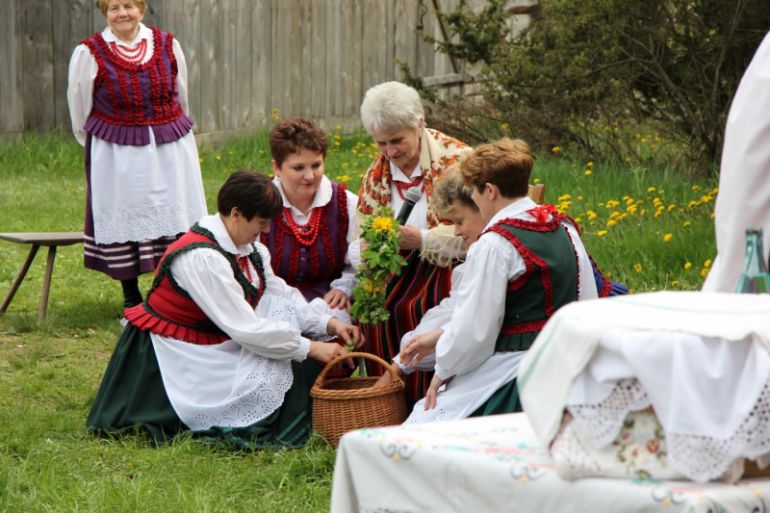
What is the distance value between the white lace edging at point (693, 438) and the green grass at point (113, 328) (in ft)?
7.03

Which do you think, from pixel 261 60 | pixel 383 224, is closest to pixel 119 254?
pixel 383 224

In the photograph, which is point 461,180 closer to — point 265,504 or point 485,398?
point 485,398

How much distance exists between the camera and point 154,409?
5.00m

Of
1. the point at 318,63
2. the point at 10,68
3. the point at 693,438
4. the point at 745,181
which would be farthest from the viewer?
the point at 318,63

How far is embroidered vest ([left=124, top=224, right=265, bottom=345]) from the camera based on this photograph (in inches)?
194

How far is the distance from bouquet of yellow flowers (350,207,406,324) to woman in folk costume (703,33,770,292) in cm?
208

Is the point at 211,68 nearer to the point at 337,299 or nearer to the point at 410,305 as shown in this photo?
the point at 337,299

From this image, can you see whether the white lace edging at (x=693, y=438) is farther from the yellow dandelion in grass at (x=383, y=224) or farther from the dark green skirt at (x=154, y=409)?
the dark green skirt at (x=154, y=409)

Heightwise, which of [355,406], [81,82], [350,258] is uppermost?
[81,82]

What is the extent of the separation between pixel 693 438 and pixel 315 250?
3.44m

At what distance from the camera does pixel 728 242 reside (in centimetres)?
277

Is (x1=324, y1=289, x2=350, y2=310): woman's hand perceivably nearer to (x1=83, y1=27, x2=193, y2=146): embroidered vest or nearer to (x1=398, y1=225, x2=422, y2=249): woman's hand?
(x1=398, y1=225, x2=422, y2=249): woman's hand

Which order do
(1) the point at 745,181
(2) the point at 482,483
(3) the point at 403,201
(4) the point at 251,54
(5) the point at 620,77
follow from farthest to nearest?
(4) the point at 251,54 < (5) the point at 620,77 < (3) the point at 403,201 < (1) the point at 745,181 < (2) the point at 482,483

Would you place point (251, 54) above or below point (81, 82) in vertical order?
below
